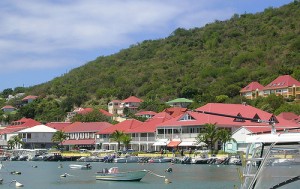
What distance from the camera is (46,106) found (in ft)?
582

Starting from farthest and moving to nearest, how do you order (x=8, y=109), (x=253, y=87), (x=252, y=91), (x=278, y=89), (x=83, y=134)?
(x=8, y=109), (x=253, y=87), (x=252, y=91), (x=278, y=89), (x=83, y=134)

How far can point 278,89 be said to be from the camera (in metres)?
131

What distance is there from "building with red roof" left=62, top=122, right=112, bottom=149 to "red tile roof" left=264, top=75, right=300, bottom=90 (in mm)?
39590

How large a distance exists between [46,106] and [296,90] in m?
78.7

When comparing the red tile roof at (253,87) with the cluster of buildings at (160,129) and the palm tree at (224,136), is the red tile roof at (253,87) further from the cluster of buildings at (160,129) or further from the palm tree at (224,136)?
the palm tree at (224,136)

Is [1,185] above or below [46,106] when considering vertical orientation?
below

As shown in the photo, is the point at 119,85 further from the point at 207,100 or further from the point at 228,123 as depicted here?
the point at 228,123

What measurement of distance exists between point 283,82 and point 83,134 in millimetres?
45844

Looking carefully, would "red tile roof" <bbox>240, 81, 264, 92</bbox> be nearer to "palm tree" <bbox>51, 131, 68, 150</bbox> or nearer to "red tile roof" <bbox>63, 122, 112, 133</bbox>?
"red tile roof" <bbox>63, 122, 112, 133</bbox>

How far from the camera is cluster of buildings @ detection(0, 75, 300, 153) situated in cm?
8806

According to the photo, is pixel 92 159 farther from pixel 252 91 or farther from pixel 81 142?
pixel 252 91

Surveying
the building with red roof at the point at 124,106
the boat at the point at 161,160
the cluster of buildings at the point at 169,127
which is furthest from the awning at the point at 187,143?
the building with red roof at the point at 124,106

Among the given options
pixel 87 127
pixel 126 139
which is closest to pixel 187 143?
pixel 126 139

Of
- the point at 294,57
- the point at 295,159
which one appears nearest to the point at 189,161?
the point at 295,159
